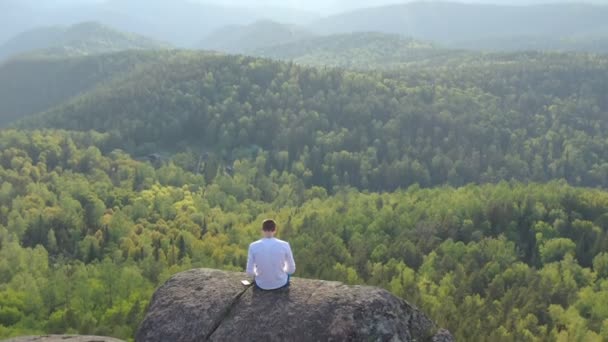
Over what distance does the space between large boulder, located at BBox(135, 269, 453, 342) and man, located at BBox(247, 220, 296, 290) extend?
57 cm

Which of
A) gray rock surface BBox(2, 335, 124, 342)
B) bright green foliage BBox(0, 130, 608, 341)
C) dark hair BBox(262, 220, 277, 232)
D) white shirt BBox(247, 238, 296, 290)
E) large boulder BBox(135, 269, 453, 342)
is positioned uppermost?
dark hair BBox(262, 220, 277, 232)

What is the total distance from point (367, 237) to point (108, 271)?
6212cm

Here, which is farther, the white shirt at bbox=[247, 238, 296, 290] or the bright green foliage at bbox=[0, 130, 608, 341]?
the bright green foliage at bbox=[0, 130, 608, 341]

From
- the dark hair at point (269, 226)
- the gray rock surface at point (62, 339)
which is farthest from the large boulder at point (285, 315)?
the dark hair at point (269, 226)

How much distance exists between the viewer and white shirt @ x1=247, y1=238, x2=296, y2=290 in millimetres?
31609

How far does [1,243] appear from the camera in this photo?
470 ft

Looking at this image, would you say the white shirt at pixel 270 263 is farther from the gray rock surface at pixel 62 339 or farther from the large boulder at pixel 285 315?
the gray rock surface at pixel 62 339

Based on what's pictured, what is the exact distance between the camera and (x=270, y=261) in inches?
1242

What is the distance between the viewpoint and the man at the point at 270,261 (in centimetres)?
3159

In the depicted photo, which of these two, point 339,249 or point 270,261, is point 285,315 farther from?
point 339,249

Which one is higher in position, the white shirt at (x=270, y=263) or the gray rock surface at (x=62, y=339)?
the white shirt at (x=270, y=263)

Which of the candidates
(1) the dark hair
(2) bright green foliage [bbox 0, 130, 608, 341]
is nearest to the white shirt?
(1) the dark hair

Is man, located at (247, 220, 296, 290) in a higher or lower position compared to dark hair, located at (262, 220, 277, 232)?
lower

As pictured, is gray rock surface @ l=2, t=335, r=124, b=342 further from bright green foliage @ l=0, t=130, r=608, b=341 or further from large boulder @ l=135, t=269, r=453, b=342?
bright green foliage @ l=0, t=130, r=608, b=341
